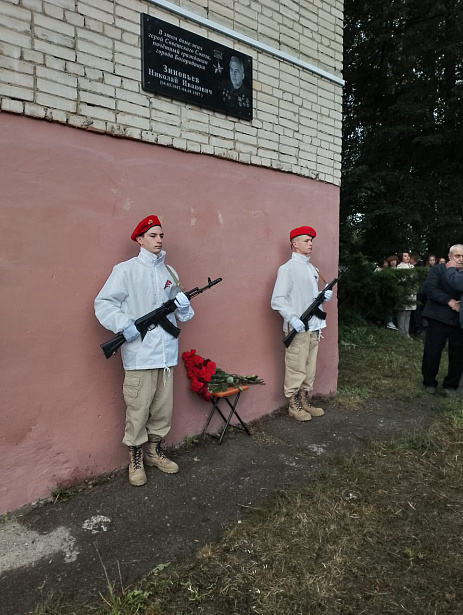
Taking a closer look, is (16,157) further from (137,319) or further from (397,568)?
(397,568)

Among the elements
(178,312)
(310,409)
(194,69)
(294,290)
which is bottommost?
(310,409)

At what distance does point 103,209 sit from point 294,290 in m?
2.01

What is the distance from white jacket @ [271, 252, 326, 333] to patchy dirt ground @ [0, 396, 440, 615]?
1.12 m

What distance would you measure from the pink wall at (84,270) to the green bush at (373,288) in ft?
15.6

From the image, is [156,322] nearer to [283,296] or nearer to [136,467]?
[136,467]

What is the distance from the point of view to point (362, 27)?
1364 centimetres

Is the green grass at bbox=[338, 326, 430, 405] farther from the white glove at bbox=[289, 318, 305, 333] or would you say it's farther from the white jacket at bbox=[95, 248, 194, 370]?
the white jacket at bbox=[95, 248, 194, 370]

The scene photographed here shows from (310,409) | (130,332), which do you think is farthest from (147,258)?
(310,409)

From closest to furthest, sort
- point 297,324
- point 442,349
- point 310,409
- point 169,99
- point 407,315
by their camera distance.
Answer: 1. point 169,99
2. point 297,324
3. point 310,409
4. point 442,349
5. point 407,315

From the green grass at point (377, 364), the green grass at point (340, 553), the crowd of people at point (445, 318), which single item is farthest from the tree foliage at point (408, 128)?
the green grass at point (340, 553)

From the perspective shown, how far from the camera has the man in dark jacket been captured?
16.8ft

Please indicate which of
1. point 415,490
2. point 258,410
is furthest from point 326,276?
point 415,490

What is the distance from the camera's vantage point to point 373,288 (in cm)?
852

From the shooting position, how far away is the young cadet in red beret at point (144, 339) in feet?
9.98
